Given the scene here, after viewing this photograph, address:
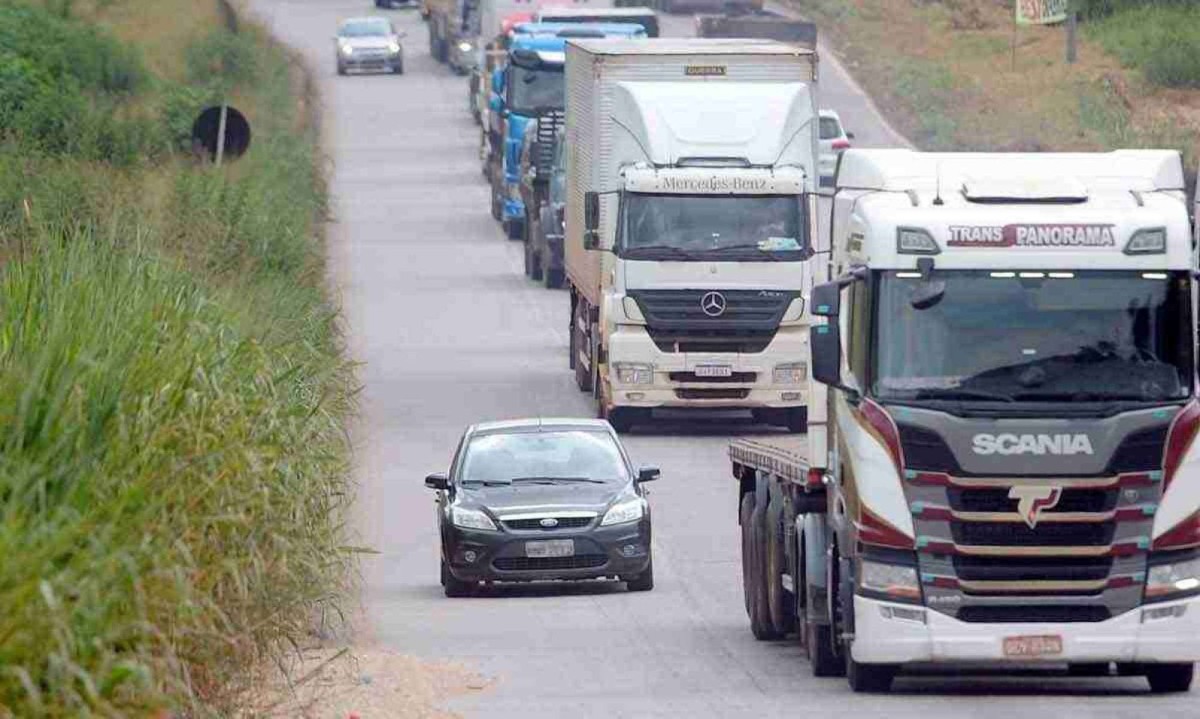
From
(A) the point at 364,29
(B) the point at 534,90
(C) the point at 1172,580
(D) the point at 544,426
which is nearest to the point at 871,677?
(C) the point at 1172,580

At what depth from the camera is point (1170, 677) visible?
1561 cm

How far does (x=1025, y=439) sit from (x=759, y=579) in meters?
4.19

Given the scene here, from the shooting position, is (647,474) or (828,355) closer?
(828,355)

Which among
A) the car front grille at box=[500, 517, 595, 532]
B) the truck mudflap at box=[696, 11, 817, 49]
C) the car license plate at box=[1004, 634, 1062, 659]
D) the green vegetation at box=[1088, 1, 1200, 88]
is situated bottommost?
the green vegetation at box=[1088, 1, 1200, 88]

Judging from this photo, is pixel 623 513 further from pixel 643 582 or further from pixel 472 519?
pixel 472 519

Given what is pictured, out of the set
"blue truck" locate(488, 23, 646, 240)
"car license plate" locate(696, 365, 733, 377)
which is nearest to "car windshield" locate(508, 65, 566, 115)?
"blue truck" locate(488, 23, 646, 240)

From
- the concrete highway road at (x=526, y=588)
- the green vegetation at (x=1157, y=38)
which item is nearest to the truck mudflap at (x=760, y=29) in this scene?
the concrete highway road at (x=526, y=588)

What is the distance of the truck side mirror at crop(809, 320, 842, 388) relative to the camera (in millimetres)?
15102

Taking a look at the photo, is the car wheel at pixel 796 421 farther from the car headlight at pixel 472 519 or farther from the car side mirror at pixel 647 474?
the car headlight at pixel 472 519

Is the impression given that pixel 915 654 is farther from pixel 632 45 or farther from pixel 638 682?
pixel 632 45

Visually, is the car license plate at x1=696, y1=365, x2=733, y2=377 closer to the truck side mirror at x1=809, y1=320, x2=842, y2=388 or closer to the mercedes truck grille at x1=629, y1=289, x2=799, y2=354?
the mercedes truck grille at x1=629, y1=289, x2=799, y2=354

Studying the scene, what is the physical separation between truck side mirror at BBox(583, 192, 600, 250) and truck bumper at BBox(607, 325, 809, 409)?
1.03 metres

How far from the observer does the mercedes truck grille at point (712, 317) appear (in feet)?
99.1

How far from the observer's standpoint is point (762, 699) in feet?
51.1
